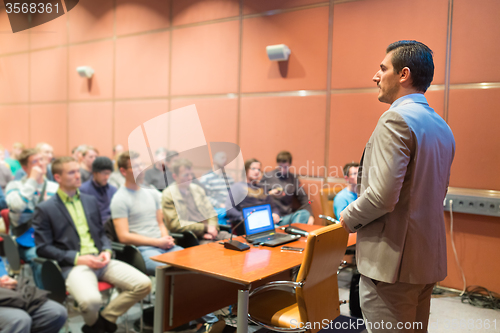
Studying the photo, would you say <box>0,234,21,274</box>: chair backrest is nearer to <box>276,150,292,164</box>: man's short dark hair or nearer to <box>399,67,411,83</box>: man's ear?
<box>276,150,292,164</box>: man's short dark hair

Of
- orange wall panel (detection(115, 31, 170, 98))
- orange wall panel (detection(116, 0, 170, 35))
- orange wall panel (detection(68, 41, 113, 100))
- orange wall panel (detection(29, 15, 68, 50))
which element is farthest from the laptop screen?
orange wall panel (detection(29, 15, 68, 50))

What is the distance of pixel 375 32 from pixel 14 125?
6.84 m

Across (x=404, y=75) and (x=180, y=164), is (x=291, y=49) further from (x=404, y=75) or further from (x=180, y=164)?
(x=404, y=75)

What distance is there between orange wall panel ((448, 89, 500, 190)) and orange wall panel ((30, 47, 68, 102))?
20.3 feet

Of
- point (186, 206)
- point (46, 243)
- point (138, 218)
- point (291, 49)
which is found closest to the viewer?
point (46, 243)

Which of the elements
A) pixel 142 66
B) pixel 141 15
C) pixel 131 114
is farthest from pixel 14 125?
pixel 141 15

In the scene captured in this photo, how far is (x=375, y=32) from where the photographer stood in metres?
4.03

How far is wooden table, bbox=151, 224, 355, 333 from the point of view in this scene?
77.2 inches

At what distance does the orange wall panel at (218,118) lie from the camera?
5055 millimetres

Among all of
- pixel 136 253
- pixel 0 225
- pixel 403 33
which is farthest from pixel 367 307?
pixel 0 225

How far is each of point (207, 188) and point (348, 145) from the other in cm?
171

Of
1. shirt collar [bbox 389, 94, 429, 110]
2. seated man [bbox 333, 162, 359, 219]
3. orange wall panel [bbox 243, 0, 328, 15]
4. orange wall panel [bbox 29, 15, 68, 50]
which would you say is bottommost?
seated man [bbox 333, 162, 359, 219]

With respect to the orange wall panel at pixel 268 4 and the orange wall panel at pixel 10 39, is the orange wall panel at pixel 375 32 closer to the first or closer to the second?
the orange wall panel at pixel 268 4

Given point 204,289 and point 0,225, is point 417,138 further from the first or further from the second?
point 0,225
